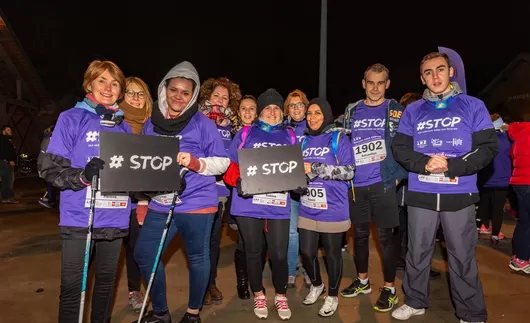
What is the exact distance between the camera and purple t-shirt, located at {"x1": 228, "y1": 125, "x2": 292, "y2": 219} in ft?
11.6

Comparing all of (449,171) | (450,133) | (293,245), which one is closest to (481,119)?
(450,133)

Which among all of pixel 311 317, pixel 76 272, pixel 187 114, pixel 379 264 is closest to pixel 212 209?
pixel 187 114

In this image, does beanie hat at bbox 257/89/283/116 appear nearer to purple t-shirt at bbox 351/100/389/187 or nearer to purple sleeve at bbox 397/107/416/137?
purple t-shirt at bbox 351/100/389/187

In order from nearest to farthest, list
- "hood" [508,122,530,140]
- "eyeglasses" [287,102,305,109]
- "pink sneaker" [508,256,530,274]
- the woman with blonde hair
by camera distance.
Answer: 1. the woman with blonde hair
2. "eyeglasses" [287,102,305,109]
3. "pink sneaker" [508,256,530,274]
4. "hood" [508,122,530,140]

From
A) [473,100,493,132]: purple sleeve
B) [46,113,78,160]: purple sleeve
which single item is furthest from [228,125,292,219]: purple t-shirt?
[473,100,493,132]: purple sleeve

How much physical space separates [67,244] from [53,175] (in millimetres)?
487

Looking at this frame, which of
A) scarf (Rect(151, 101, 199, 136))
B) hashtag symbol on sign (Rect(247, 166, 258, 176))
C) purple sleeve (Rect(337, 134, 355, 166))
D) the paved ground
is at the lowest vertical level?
the paved ground

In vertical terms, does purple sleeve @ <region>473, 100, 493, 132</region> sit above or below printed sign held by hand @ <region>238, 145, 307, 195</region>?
above

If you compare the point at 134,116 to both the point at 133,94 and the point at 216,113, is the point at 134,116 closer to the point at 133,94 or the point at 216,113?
the point at 133,94

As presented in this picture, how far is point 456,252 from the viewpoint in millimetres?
3258

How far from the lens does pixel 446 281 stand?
4633mm

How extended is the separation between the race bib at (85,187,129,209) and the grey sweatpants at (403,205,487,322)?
2.48m

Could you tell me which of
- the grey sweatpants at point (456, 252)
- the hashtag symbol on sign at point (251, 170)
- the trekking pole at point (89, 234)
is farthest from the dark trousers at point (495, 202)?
the trekking pole at point (89, 234)

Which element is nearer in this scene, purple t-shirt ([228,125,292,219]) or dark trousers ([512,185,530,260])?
purple t-shirt ([228,125,292,219])
